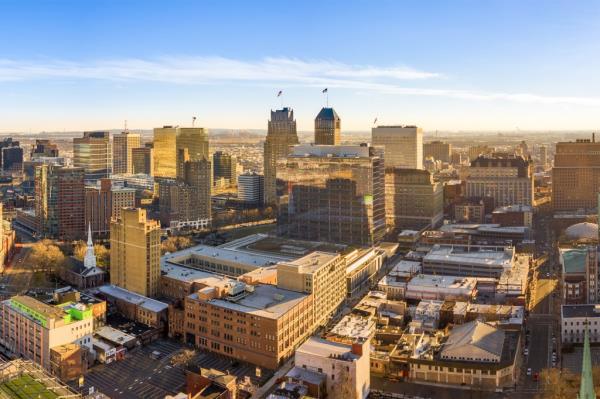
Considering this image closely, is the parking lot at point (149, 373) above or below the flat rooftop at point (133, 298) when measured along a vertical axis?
below

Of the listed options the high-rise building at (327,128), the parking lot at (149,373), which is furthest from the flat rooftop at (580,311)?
the high-rise building at (327,128)


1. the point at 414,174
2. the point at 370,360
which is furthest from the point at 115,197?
the point at 370,360

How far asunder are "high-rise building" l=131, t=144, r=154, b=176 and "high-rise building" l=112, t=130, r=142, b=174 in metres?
0.80

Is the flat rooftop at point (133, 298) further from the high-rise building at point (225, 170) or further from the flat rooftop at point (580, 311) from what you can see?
the high-rise building at point (225, 170)

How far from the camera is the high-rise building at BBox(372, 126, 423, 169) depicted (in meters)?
76.1

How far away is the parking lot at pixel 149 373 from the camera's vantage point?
25891 mm

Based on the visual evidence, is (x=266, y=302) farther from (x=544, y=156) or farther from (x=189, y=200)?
(x=544, y=156)

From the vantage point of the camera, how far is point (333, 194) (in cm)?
5247

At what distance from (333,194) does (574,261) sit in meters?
20.8

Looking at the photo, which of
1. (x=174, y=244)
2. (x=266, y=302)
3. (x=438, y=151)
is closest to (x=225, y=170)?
(x=438, y=151)

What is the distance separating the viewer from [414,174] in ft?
213

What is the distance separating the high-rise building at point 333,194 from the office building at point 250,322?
19661 millimetres

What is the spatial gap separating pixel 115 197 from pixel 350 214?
26.0m

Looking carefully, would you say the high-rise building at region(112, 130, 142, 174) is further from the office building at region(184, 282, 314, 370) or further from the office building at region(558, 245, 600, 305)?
the office building at region(558, 245, 600, 305)
